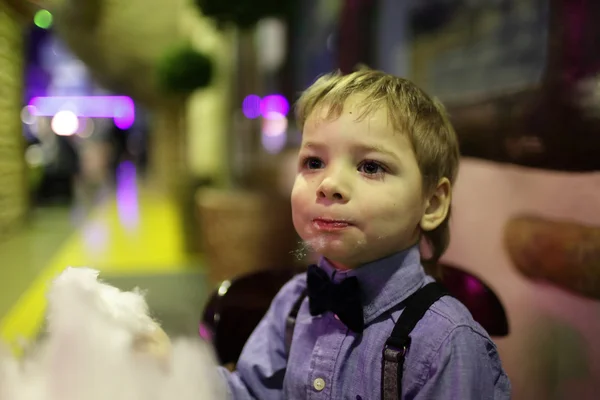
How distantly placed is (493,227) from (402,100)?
66 cm

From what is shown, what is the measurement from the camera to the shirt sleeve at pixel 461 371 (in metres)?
0.68

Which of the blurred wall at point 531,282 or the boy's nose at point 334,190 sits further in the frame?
the blurred wall at point 531,282

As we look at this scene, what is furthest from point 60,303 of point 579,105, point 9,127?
point 579,105

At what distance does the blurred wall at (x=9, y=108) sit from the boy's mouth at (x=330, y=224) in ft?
1.51

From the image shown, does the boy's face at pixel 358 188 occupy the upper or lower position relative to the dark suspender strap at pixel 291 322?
upper

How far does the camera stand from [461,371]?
685 millimetres

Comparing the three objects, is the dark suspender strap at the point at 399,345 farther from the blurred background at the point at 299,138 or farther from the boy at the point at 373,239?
the blurred background at the point at 299,138

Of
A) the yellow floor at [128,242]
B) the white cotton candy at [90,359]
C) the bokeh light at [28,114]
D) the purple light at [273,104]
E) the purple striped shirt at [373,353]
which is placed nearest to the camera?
the white cotton candy at [90,359]

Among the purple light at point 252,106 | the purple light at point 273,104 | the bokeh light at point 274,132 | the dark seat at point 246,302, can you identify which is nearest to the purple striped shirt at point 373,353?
the dark seat at point 246,302

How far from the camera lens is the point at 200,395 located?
657 millimetres

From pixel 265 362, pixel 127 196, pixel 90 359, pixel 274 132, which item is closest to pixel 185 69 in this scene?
pixel 274 132

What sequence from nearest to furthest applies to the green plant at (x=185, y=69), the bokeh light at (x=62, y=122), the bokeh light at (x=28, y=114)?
1. the bokeh light at (x=28, y=114)
2. the bokeh light at (x=62, y=122)
3. the green plant at (x=185, y=69)

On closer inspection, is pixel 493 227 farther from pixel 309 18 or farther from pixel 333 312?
pixel 309 18

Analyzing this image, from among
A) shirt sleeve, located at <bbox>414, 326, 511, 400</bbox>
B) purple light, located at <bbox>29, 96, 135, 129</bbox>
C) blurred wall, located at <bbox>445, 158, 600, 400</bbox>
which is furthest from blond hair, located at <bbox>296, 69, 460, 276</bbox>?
purple light, located at <bbox>29, 96, 135, 129</bbox>
